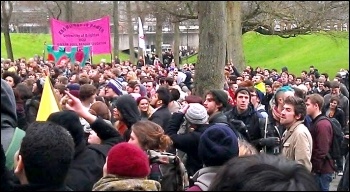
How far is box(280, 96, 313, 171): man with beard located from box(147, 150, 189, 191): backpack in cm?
178

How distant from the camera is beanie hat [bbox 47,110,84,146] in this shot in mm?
3740

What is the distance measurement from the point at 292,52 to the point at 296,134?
55.4 feet

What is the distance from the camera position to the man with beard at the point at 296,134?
6191 mm

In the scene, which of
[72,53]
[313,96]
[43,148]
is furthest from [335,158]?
[72,53]

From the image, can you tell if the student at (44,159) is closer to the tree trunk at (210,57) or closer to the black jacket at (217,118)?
the black jacket at (217,118)

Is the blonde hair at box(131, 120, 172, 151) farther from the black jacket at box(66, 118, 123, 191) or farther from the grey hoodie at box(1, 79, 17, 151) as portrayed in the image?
the grey hoodie at box(1, 79, 17, 151)

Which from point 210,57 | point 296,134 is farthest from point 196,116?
point 210,57

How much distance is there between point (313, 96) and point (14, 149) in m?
4.24

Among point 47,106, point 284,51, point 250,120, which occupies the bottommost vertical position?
point 284,51

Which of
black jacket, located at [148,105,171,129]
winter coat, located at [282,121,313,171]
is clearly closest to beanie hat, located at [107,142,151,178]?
winter coat, located at [282,121,313,171]

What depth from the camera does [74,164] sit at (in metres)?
3.91

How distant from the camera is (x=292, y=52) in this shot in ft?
74.7

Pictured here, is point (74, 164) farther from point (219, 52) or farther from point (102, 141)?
point (219, 52)

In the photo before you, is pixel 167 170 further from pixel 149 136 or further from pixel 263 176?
pixel 263 176
